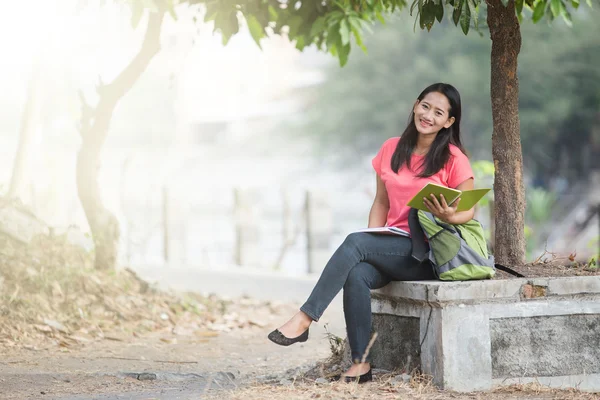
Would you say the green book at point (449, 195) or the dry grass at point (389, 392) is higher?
the green book at point (449, 195)

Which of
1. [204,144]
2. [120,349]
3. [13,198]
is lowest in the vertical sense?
[120,349]

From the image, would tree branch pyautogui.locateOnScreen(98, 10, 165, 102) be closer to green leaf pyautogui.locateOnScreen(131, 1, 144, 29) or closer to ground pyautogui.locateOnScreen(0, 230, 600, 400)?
ground pyautogui.locateOnScreen(0, 230, 600, 400)

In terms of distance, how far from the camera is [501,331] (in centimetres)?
501

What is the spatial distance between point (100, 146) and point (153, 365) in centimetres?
319

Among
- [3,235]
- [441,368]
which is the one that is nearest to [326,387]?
[441,368]

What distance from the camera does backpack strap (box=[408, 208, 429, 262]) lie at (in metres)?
5.07

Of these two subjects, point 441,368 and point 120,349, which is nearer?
point 441,368

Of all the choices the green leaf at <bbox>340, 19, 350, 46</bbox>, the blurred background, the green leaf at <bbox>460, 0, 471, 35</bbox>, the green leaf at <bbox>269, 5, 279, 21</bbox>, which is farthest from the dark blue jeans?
the blurred background

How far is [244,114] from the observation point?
112ft

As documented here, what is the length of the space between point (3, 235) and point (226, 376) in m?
3.37

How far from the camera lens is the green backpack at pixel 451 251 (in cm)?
495

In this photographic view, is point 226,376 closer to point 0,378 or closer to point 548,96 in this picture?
point 0,378

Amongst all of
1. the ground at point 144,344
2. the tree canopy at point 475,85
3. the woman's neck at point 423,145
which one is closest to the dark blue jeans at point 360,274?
the ground at point 144,344

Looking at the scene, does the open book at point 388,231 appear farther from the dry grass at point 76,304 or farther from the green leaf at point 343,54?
the dry grass at point 76,304
